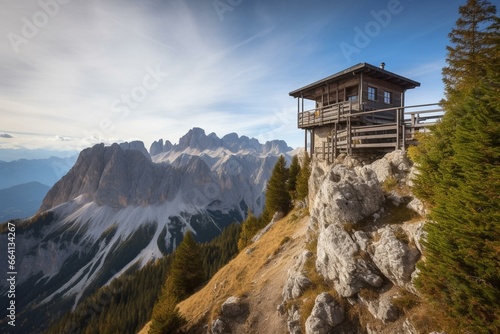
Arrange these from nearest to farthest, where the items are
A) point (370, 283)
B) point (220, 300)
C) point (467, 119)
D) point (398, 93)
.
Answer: point (467, 119), point (370, 283), point (220, 300), point (398, 93)

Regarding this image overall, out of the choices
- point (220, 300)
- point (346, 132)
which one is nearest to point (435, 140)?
point (346, 132)

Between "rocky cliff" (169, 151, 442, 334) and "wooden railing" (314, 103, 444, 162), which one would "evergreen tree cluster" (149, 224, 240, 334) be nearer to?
"rocky cliff" (169, 151, 442, 334)

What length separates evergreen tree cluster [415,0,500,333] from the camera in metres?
6.44

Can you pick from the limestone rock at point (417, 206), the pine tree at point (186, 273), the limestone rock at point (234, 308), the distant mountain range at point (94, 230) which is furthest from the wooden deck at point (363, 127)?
the distant mountain range at point (94, 230)

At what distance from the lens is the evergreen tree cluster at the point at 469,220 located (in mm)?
6438

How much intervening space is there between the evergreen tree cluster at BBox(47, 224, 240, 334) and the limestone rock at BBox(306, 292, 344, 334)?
55702 millimetres

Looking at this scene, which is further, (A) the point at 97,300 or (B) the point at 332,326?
(A) the point at 97,300

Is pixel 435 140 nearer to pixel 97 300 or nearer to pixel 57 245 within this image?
pixel 97 300

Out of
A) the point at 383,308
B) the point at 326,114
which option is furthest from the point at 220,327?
the point at 326,114

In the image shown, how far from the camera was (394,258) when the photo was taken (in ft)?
32.0

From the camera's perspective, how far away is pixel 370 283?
10.4 m

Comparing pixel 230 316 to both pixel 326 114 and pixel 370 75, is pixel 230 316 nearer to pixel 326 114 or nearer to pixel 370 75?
pixel 326 114

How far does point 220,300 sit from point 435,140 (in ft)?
56.4

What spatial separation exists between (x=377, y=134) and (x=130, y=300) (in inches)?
3670
